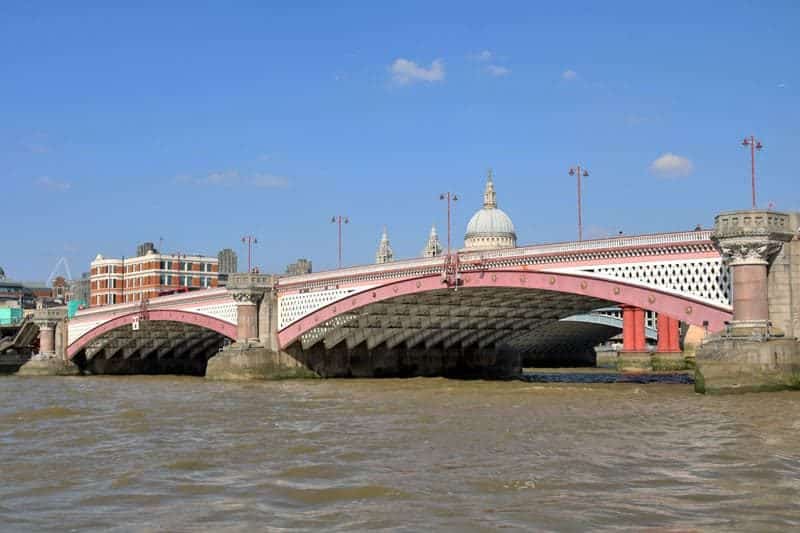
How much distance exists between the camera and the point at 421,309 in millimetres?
58781

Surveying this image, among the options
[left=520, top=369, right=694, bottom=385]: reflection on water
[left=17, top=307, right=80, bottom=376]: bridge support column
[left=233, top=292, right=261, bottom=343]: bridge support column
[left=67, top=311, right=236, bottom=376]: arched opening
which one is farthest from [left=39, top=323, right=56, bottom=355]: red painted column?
[left=520, top=369, right=694, bottom=385]: reflection on water

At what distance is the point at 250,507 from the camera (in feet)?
51.5

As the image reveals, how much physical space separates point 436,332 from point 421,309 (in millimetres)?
6137

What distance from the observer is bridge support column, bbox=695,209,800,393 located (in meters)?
34.2

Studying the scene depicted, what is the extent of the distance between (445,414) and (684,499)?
58.2 feet

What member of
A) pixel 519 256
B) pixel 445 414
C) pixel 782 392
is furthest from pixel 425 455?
pixel 519 256

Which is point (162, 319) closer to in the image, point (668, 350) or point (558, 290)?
point (558, 290)

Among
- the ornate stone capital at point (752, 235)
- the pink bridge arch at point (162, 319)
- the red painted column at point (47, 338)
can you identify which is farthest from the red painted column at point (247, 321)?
the ornate stone capital at point (752, 235)

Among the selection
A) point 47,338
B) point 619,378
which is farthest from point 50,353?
point 619,378

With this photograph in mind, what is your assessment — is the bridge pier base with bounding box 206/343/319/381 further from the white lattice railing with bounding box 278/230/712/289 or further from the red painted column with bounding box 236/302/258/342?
the white lattice railing with bounding box 278/230/712/289

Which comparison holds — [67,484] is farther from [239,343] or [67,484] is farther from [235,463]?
[239,343]

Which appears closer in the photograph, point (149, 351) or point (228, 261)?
point (149, 351)

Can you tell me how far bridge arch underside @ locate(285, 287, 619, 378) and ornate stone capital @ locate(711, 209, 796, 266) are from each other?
1439cm

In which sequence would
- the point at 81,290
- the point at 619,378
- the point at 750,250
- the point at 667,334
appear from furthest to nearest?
the point at 81,290 → the point at 667,334 → the point at 619,378 → the point at 750,250
